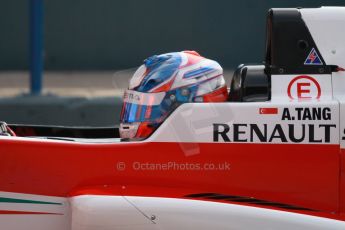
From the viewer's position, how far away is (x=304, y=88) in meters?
3.97

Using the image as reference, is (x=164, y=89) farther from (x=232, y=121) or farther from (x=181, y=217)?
(x=181, y=217)

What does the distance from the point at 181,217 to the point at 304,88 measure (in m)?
0.85

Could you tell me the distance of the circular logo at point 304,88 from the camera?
3949 mm

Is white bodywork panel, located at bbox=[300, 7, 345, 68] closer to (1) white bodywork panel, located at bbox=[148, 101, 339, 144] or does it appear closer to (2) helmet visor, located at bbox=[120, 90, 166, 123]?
(1) white bodywork panel, located at bbox=[148, 101, 339, 144]

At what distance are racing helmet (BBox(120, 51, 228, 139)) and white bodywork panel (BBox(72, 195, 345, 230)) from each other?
1.43 feet

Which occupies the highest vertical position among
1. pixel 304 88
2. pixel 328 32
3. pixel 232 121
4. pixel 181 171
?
pixel 328 32

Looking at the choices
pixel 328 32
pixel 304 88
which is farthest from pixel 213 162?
pixel 328 32

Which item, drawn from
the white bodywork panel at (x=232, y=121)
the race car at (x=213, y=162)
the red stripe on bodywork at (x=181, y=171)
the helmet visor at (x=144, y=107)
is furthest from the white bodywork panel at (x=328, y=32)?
the helmet visor at (x=144, y=107)

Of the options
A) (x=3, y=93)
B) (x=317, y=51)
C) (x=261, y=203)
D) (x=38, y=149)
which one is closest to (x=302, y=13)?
(x=317, y=51)

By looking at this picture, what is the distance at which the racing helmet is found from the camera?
4.05m

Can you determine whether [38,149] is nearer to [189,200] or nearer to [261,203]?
[189,200]

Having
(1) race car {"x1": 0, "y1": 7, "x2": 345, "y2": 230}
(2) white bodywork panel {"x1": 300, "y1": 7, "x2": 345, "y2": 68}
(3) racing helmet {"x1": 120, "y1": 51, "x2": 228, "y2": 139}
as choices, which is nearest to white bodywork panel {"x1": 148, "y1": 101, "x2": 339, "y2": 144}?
(1) race car {"x1": 0, "y1": 7, "x2": 345, "y2": 230}

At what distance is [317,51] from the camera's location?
4020mm

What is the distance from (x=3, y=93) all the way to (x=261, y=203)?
748cm
